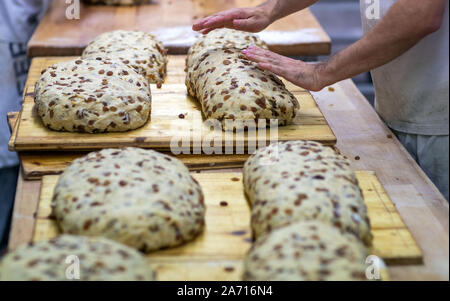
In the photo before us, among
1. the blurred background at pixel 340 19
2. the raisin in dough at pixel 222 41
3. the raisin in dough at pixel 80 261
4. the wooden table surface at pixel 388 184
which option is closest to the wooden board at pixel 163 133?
the wooden table surface at pixel 388 184

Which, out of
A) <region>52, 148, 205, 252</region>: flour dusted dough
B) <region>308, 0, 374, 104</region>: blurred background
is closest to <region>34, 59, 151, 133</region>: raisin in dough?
<region>52, 148, 205, 252</region>: flour dusted dough

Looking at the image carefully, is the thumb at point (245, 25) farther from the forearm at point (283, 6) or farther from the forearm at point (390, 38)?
the forearm at point (390, 38)

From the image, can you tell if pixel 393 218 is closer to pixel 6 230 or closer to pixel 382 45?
pixel 382 45

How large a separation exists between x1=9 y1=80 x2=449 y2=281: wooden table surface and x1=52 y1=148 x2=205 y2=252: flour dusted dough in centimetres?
20

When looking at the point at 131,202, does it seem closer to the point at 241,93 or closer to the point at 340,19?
the point at 241,93

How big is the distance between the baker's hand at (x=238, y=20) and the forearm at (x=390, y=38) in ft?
2.19

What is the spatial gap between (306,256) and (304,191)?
28 centimetres

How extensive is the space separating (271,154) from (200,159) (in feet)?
1.16

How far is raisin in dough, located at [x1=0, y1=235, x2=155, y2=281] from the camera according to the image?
1.23 m

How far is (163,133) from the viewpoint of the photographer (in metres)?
2.05

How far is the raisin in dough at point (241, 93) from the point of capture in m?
2.06

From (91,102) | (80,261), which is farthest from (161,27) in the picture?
(80,261)

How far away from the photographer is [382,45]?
5.89 ft

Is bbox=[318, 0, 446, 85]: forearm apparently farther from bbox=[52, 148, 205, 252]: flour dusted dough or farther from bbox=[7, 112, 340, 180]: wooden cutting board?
bbox=[52, 148, 205, 252]: flour dusted dough
